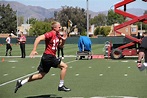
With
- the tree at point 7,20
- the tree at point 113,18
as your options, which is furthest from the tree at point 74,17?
the tree at point 113,18

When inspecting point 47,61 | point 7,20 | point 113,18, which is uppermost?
point 113,18

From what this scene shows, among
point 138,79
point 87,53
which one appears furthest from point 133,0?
point 138,79

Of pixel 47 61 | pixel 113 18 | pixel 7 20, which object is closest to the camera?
pixel 47 61

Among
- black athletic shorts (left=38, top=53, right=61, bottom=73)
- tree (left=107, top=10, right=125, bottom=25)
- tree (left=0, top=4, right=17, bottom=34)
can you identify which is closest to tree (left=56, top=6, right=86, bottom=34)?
tree (left=0, top=4, right=17, bottom=34)

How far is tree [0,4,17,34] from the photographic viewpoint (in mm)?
114312

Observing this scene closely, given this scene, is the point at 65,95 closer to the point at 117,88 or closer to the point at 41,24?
the point at 117,88

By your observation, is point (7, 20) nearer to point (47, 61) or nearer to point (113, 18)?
point (113, 18)

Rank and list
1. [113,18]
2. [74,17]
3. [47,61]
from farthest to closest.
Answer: [113,18] < [74,17] < [47,61]

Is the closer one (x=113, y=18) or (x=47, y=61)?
(x=47, y=61)

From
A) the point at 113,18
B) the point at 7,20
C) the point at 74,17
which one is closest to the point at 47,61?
the point at 7,20

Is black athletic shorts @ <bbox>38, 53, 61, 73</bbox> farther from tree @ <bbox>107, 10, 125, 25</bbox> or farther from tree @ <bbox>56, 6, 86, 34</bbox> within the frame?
tree @ <bbox>107, 10, 125, 25</bbox>

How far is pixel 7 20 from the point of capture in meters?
114

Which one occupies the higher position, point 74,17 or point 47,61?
point 74,17

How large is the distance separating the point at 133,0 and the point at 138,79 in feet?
43.2
